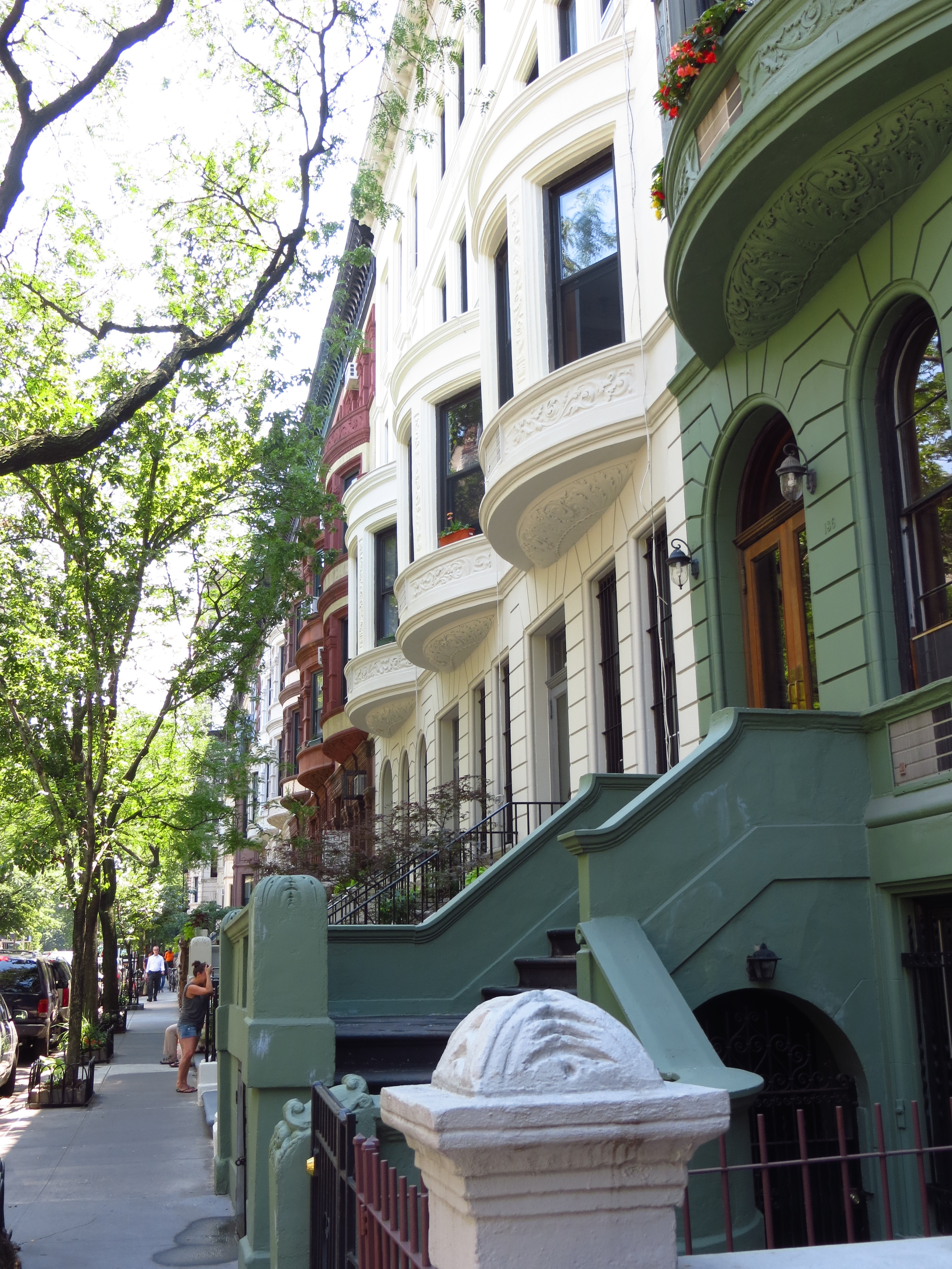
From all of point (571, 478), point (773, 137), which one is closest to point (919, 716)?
point (773, 137)

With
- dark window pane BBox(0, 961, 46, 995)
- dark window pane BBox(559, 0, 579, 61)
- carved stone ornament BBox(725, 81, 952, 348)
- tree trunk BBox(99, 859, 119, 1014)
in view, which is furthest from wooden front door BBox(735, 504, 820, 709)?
tree trunk BBox(99, 859, 119, 1014)

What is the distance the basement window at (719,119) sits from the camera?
26.6 ft

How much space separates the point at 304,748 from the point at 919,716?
29.1 meters

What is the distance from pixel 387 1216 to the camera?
307cm

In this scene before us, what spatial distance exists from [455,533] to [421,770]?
6.49m

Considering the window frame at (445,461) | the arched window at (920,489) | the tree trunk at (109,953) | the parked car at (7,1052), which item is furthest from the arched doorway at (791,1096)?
the tree trunk at (109,953)

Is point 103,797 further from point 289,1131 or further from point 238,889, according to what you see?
point 238,889

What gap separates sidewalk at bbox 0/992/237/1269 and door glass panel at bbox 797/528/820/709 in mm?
6027

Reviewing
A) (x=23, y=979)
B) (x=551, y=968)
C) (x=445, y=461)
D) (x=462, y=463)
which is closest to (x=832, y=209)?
(x=551, y=968)

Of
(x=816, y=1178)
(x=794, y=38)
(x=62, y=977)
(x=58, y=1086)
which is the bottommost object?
(x=58, y=1086)

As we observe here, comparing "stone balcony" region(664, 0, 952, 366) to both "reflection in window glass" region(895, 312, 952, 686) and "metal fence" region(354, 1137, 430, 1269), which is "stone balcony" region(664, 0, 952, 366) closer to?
"reflection in window glass" region(895, 312, 952, 686)

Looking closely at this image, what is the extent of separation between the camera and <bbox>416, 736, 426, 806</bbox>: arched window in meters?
22.4

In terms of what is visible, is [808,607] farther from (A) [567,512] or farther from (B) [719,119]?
(A) [567,512]

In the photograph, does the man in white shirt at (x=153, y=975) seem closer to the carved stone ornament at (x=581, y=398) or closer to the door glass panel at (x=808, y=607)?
the carved stone ornament at (x=581, y=398)
